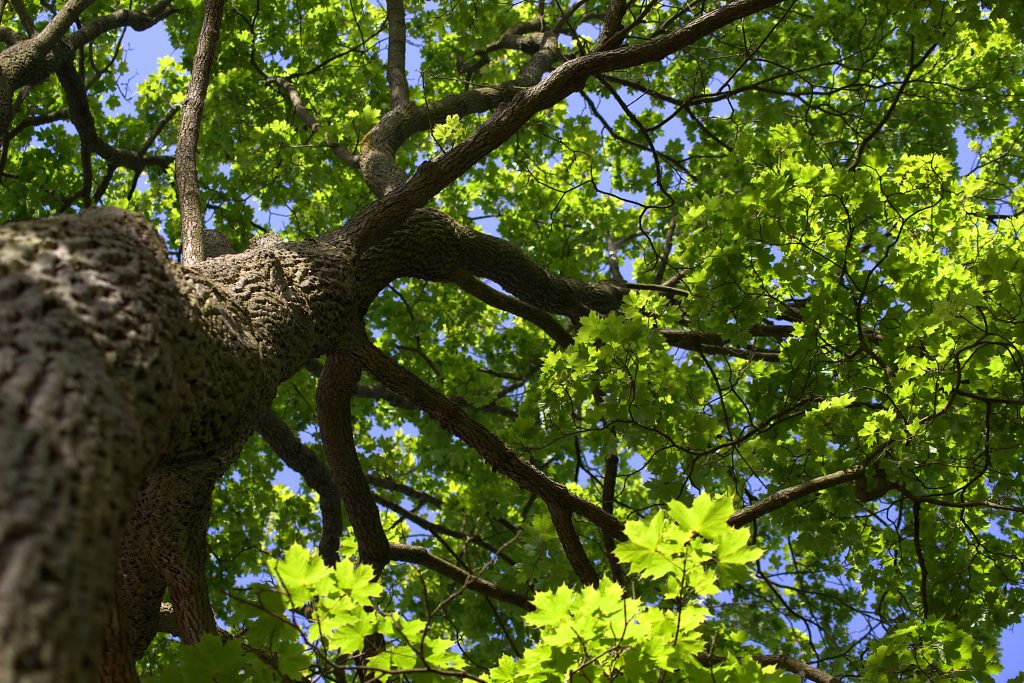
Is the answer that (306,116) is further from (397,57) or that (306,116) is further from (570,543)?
(570,543)

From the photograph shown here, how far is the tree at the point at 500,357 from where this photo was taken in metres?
1.90

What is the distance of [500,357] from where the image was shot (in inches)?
320

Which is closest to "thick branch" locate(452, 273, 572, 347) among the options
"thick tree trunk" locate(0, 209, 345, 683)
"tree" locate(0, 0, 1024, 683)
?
"tree" locate(0, 0, 1024, 683)

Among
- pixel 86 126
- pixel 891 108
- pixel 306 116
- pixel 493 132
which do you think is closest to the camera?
pixel 493 132

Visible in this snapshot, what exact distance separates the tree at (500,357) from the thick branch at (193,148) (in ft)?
0.08

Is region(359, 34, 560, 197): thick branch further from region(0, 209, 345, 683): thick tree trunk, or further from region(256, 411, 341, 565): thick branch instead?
region(0, 209, 345, 683): thick tree trunk

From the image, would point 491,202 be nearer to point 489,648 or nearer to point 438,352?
point 438,352

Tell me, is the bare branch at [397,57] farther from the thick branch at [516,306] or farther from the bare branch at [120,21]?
the bare branch at [120,21]

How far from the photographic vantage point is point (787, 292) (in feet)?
16.8

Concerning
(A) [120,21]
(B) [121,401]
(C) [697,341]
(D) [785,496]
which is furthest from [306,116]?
(B) [121,401]

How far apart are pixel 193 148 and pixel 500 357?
4.63 m

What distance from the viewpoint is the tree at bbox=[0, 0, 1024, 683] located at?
6.23 ft

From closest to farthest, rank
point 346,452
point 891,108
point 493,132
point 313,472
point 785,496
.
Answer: point 493,132 → point 785,496 → point 346,452 → point 891,108 → point 313,472

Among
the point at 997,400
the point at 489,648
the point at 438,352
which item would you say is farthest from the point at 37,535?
the point at 438,352
